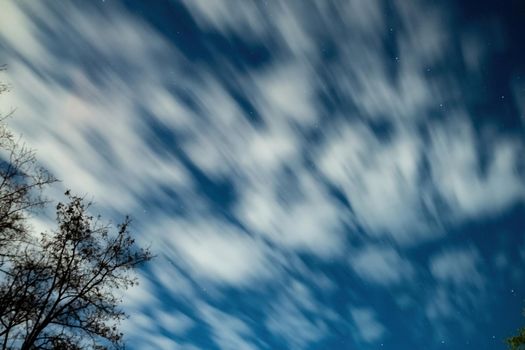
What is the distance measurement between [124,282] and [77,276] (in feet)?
7.24

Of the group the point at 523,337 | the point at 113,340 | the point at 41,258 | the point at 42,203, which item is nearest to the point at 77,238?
the point at 41,258

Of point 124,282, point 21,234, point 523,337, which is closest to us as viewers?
point 21,234

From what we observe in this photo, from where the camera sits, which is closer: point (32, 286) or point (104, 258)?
point (32, 286)

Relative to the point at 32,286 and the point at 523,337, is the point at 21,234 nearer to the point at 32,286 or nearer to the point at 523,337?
the point at 32,286

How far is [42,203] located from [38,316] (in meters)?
5.42

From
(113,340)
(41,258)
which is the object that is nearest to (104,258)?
(41,258)

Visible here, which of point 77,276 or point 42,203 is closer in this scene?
point 42,203

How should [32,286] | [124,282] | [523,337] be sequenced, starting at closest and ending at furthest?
[32,286] < [124,282] < [523,337]

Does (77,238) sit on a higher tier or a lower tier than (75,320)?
higher

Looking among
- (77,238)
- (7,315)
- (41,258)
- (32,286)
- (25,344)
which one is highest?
(77,238)

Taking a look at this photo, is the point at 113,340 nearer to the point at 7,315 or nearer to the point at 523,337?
the point at 7,315

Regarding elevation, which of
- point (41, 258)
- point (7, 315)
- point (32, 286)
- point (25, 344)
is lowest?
point (25, 344)

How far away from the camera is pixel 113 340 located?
1717 centimetres

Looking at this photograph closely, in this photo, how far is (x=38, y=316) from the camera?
53.3 feet
